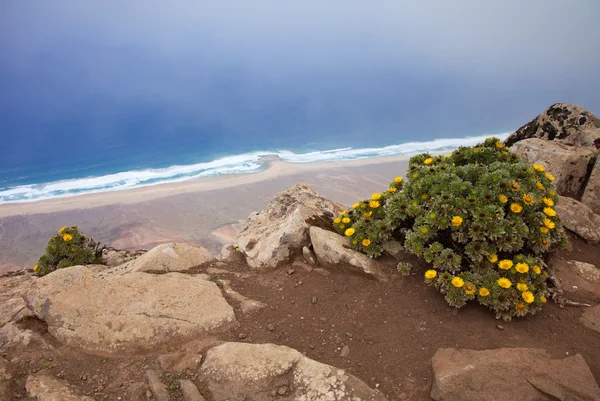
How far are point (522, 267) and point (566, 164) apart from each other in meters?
4.35

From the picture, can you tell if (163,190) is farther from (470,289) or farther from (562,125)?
(470,289)

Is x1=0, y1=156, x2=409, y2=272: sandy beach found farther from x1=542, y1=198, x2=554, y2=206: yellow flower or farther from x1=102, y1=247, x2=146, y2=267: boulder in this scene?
x1=542, y1=198, x2=554, y2=206: yellow flower

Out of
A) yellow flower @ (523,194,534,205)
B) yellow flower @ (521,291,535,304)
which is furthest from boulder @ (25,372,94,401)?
yellow flower @ (523,194,534,205)

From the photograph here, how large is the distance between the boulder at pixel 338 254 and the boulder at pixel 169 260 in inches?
83.9

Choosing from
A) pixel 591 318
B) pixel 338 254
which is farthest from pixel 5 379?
pixel 591 318

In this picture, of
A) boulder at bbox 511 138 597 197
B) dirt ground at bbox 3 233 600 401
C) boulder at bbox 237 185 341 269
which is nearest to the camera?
dirt ground at bbox 3 233 600 401

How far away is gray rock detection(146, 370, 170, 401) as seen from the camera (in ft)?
13.4

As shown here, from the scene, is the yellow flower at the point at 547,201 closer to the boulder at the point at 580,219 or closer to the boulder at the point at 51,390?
the boulder at the point at 580,219

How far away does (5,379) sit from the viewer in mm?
4246

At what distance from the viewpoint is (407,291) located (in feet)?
17.6

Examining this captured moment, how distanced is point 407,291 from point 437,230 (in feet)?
2.97

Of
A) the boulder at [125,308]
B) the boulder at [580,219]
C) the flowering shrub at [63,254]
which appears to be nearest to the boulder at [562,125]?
the boulder at [580,219]

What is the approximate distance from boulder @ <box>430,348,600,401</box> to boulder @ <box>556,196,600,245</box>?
3202 mm

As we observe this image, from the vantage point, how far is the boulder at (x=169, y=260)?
659cm
